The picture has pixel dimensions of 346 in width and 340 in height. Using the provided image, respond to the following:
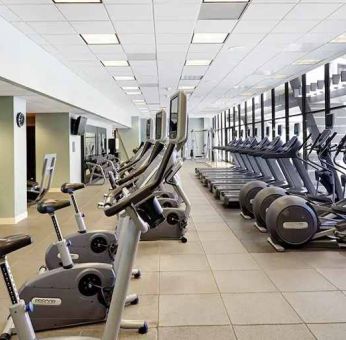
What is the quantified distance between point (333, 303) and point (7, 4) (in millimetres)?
4428

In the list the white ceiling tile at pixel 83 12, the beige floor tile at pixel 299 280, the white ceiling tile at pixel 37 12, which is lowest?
the beige floor tile at pixel 299 280

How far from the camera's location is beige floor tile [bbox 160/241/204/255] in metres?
4.78

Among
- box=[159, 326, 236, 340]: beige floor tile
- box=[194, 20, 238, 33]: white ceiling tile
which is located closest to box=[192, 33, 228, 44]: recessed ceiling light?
box=[194, 20, 238, 33]: white ceiling tile

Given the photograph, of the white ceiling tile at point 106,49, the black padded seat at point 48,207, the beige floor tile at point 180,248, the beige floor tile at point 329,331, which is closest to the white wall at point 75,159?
the white ceiling tile at point 106,49

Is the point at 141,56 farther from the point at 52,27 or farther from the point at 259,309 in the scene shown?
the point at 259,309

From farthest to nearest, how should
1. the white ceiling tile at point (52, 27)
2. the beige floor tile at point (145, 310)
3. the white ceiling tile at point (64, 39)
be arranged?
1. the white ceiling tile at point (64, 39)
2. the white ceiling tile at point (52, 27)
3. the beige floor tile at point (145, 310)

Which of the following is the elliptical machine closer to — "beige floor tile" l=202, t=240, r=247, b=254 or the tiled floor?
the tiled floor

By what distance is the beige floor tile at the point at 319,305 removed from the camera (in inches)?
114

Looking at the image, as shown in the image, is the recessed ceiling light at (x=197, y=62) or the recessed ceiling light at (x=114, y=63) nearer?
the recessed ceiling light at (x=114, y=63)

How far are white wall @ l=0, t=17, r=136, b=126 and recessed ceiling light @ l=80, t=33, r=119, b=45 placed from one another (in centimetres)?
82

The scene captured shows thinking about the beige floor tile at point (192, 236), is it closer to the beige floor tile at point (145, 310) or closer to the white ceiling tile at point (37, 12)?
the beige floor tile at point (145, 310)

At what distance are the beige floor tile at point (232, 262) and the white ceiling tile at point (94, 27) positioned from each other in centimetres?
328

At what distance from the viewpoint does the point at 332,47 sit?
6918 mm

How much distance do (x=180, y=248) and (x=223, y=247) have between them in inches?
20.9
